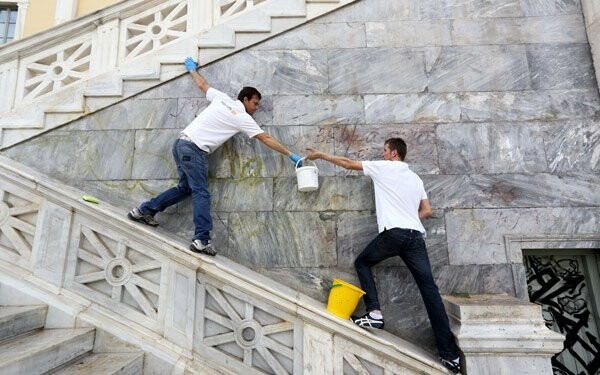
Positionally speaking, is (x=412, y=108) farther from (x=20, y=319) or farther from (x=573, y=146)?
(x=20, y=319)

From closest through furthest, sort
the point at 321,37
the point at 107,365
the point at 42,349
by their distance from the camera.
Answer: the point at 42,349
the point at 107,365
the point at 321,37

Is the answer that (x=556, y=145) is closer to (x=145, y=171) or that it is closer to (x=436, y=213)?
(x=436, y=213)

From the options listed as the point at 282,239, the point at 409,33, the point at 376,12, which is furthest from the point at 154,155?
the point at 409,33

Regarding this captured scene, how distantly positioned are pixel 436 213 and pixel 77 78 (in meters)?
5.12

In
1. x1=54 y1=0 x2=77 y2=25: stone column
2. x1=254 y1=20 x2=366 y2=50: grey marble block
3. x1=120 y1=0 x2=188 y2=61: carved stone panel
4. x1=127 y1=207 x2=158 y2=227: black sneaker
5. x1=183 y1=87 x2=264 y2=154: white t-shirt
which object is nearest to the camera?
x1=127 y1=207 x2=158 y2=227: black sneaker

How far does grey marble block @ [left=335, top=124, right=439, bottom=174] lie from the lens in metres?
4.66

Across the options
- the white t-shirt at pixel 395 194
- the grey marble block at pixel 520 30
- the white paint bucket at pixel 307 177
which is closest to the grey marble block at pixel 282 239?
the white paint bucket at pixel 307 177

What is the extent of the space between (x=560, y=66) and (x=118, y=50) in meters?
6.21

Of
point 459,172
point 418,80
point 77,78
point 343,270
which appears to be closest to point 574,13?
point 418,80

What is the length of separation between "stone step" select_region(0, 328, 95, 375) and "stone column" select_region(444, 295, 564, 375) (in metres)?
3.45

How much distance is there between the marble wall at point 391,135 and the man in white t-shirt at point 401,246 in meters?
0.66

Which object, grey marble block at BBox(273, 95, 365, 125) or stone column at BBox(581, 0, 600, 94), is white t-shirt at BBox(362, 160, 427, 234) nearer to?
grey marble block at BBox(273, 95, 365, 125)

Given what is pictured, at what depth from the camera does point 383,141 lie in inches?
185

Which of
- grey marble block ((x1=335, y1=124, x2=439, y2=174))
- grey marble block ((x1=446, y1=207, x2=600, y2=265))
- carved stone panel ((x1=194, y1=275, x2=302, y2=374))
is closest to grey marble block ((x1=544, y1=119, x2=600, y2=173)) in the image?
grey marble block ((x1=446, y1=207, x2=600, y2=265))
